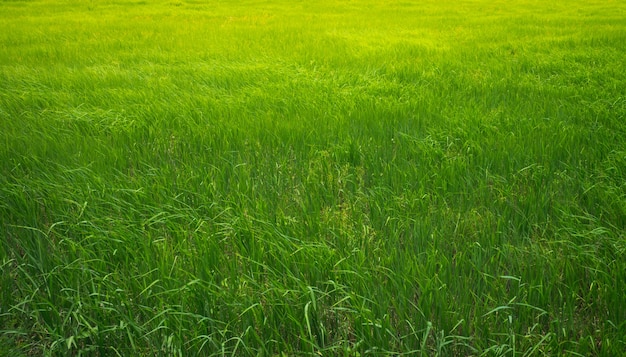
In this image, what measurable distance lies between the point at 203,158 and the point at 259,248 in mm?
1315

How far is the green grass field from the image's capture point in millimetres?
1606

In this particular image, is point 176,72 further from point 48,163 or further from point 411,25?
point 411,25

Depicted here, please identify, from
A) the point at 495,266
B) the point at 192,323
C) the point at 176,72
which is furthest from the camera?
the point at 176,72

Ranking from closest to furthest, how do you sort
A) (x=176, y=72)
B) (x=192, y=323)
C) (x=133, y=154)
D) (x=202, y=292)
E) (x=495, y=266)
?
(x=192, y=323), (x=202, y=292), (x=495, y=266), (x=133, y=154), (x=176, y=72)

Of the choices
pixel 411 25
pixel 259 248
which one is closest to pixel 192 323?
pixel 259 248

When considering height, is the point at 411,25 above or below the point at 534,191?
above

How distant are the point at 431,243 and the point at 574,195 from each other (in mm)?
1055

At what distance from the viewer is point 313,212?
229 centimetres

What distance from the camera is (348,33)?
9.13 meters

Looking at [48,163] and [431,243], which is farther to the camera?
[48,163]

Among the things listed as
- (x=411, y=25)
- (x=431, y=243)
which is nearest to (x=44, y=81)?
(x=431, y=243)

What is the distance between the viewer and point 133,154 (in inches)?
126

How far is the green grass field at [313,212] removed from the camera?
1606mm

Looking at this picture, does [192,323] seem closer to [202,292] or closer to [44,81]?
[202,292]
